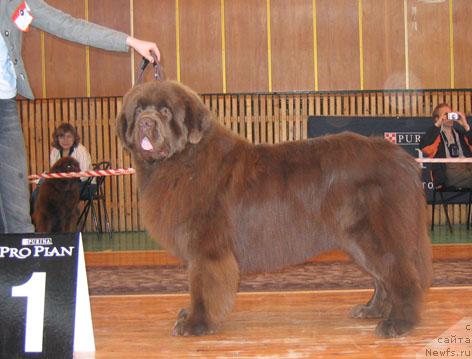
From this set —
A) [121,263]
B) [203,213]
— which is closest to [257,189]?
[203,213]

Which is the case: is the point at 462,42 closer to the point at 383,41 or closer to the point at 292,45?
the point at 383,41

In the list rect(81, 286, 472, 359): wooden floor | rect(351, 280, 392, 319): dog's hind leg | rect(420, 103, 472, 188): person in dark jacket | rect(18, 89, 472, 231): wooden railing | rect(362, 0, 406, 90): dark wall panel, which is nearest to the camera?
rect(81, 286, 472, 359): wooden floor

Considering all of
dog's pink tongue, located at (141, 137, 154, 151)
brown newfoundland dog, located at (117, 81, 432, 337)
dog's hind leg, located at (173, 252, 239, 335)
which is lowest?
dog's hind leg, located at (173, 252, 239, 335)

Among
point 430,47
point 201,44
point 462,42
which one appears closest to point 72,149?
point 201,44

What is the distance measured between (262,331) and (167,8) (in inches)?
343

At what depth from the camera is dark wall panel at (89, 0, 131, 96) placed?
34.6ft

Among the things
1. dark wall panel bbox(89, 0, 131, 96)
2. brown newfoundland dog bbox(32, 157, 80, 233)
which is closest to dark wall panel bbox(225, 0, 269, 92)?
dark wall panel bbox(89, 0, 131, 96)

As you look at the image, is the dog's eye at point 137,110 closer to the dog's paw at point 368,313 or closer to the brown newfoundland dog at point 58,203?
the dog's paw at point 368,313

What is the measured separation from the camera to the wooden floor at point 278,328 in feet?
8.46

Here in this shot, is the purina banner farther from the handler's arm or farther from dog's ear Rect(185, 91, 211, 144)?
the handler's arm

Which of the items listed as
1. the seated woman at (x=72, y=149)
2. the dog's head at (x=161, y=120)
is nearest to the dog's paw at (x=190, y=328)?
the dog's head at (x=161, y=120)

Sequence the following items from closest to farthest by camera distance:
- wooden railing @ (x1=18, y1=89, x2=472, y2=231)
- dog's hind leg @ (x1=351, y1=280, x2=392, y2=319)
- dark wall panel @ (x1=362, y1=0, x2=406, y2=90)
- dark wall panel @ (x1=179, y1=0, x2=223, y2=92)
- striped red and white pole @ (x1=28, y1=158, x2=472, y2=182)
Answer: dog's hind leg @ (x1=351, y1=280, x2=392, y2=319), striped red and white pole @ (x1=28, y1=158, x2=472, y2=182), wooden railing @ (x1=18, y1=89, x2=472, y2=231), dark wall panel @ (x1=362, y1=0, x2=406, y2=90), dark wall panel @ (x1=179, y1=0, x2=223, y2=92)

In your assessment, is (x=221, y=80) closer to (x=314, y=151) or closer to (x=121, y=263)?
(x=121, y=263)

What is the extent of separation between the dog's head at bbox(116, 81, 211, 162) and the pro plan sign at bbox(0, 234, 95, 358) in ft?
1.83
